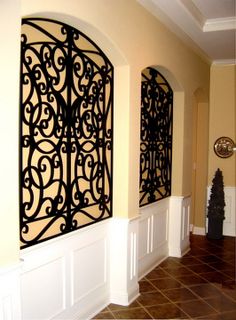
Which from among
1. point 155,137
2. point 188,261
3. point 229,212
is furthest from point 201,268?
point 229,212

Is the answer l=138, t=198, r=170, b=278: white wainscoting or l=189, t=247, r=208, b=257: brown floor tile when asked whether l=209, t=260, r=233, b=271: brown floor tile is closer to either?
l=189, t=247, r=208, b=257: brown floor tile

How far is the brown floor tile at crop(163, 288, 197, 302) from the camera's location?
4086mm

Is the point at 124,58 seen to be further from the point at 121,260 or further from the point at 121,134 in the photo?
the point at 121,260

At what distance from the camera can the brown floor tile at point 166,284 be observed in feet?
14.4

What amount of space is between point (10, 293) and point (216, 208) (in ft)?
15.9

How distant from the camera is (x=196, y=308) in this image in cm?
386

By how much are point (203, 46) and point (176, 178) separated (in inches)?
77.6

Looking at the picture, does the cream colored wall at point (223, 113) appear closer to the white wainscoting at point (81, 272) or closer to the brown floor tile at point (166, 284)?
the brown floor tile at point (166, 284)

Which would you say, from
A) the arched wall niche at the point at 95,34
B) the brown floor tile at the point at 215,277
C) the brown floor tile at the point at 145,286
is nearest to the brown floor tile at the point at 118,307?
the brown floor tile at the point at 145,286

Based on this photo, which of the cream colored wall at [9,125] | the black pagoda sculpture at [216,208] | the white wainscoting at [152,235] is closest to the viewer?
the cream colored wall at [9,125]

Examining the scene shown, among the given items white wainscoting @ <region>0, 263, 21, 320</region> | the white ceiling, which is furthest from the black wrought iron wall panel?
white wainscoting @ <region>0, 263, 21, 320</region>

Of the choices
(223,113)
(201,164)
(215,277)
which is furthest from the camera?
(201,164)

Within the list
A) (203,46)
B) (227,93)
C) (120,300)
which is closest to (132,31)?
(203,46)

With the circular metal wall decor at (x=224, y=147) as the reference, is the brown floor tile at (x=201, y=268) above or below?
below
